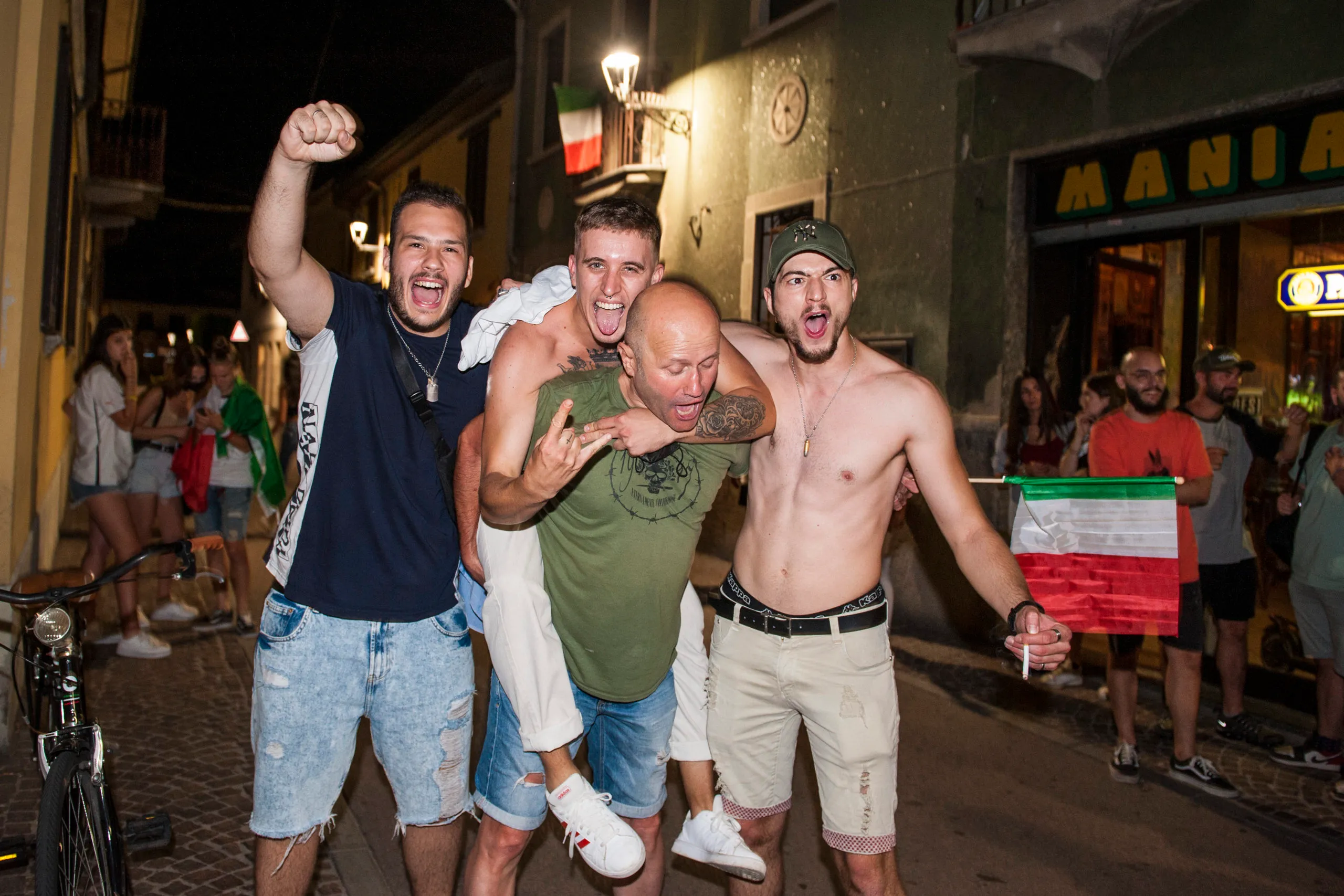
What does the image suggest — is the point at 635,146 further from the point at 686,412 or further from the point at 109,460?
the point at 686,412

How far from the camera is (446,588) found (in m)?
3.03

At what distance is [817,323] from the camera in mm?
3223

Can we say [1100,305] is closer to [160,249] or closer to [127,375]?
[127,375]

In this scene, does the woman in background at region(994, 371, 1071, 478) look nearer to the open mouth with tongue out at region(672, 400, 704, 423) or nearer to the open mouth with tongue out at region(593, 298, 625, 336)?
the open mouth with tongue out at region(593, 298, 625, 336)

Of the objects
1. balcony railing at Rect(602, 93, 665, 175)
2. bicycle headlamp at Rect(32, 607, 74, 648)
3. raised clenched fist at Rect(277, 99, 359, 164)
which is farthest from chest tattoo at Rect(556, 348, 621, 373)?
balcony railing at Rect(602, 93, 665, 175)

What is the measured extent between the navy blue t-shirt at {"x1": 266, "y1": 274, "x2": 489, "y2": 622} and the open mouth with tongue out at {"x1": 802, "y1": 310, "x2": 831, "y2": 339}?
46.6 inches

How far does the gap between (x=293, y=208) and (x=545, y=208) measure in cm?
1527

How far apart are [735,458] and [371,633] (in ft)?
3.71

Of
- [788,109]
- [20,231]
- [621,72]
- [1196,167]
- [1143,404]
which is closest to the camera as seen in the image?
[1143,404]

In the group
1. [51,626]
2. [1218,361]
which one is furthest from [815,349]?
[1218,361]

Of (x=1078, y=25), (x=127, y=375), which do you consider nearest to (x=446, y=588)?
(x=127, y=375)

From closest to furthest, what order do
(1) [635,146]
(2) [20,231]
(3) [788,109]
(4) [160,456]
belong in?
(2) [20,231] → (4) [160,456] → (3) [788,109] → (1) [635,146]

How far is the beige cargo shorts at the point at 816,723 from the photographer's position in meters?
3.16

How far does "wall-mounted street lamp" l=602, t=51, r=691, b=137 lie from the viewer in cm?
1302
